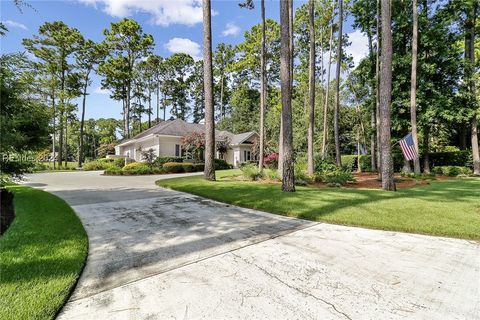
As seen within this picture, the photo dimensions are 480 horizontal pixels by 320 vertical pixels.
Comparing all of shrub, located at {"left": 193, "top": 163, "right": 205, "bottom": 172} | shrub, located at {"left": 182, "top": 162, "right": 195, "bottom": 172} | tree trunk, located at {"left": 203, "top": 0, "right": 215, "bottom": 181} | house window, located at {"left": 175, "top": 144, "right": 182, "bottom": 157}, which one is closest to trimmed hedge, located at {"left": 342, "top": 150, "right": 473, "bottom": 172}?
shrub, located at {"left": 193, "top": 163, "right": 205, "bottom": 172}

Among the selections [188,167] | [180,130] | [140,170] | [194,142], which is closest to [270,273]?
[140,170]

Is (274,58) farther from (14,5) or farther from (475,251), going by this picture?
(475,251)

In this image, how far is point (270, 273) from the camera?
2775mm

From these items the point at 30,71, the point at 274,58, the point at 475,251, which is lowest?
the point at 475,251

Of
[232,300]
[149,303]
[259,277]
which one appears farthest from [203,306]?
[259,277]

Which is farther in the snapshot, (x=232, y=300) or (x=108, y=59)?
(x=108, y=59)

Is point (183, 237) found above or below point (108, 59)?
below

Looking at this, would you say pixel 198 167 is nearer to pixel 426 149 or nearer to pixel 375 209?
pixel 375 209

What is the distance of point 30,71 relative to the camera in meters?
6.66

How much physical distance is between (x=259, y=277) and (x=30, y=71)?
26.5 feet

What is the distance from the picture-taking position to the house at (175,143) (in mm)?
22689

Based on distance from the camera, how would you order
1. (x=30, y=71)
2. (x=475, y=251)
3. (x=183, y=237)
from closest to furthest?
1. (x=475, y=251)
2. (x=183, y=237)
3. (x=30, y=71)

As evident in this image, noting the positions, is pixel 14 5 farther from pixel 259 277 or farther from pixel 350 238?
pixel 350 238

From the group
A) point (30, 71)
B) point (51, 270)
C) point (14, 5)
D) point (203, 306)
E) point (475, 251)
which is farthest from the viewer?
point (30, 71)
